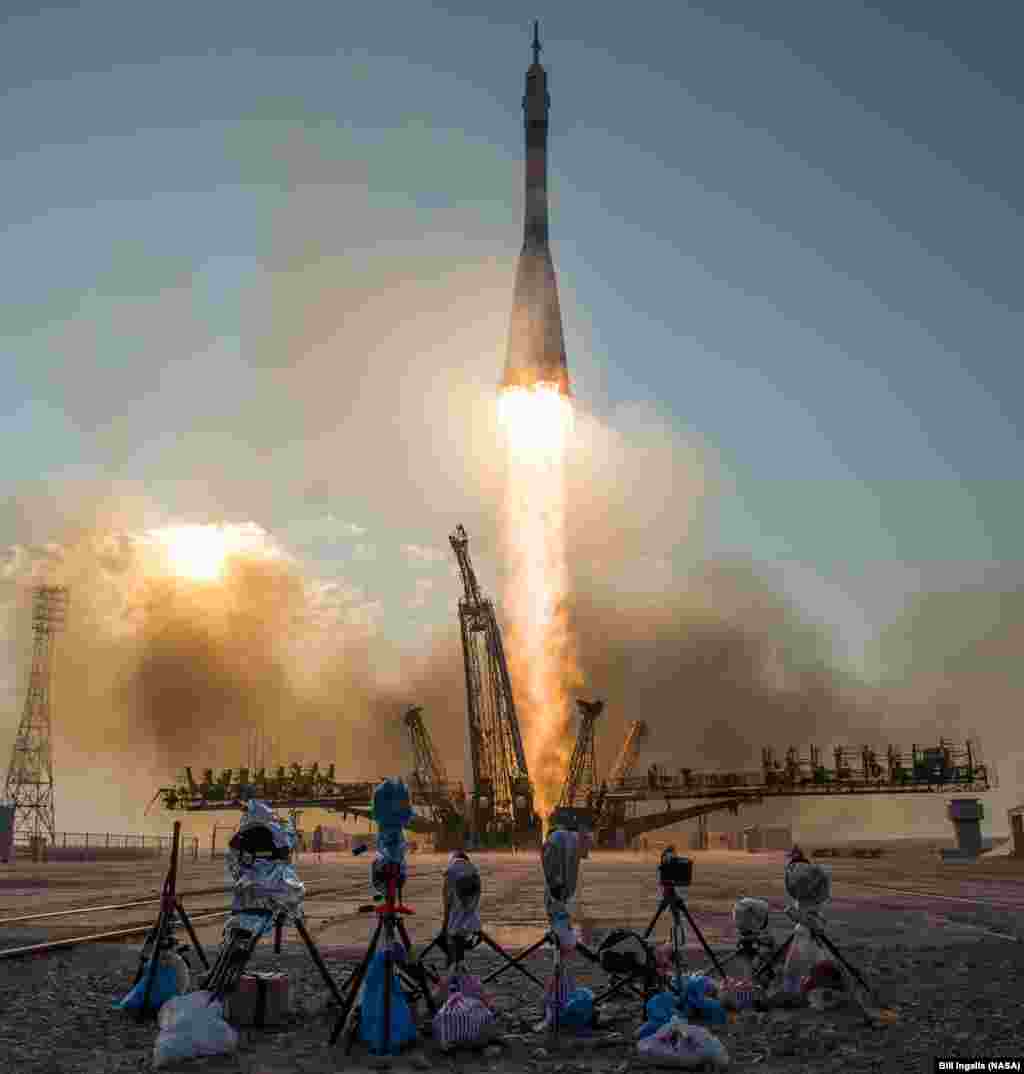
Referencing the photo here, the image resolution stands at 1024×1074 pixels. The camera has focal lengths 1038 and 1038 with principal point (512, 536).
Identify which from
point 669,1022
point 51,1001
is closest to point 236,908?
point 51,1001

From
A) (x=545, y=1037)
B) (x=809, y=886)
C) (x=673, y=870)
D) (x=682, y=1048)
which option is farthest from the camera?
(x=809, y=886)

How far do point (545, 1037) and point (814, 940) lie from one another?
126 inches

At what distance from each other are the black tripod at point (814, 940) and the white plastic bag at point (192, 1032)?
5784mm

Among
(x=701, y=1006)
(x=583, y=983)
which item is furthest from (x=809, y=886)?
(x=583, y=983)

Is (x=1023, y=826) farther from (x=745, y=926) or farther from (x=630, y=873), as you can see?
(x=745, y=926)

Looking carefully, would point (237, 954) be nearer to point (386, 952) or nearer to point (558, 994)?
point (386, 952)

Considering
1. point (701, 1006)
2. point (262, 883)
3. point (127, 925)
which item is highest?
point (262, 883)

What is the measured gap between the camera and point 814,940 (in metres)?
11.2

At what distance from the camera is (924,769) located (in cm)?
8600

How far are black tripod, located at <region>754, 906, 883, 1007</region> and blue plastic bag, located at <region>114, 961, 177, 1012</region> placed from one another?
6.48 metres

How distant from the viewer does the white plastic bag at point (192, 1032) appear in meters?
9.05

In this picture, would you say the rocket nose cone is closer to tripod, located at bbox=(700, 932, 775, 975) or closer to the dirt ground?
the dirt ground

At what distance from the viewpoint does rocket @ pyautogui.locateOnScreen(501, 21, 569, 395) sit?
6644 cm

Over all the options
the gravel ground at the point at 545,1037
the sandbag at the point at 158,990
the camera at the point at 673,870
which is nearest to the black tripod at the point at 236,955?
the gravel ground at the point at 545,1037
